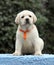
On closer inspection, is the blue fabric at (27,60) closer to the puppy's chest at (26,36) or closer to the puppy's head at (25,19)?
the puppy's chest at (26,36)

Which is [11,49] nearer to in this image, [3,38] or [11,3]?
[3,38]

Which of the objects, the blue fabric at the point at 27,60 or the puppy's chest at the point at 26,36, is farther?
the puppy's chest at the point at 26,36

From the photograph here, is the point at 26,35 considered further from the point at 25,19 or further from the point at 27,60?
the point at 27,60

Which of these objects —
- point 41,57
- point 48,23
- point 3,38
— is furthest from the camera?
point 48,23

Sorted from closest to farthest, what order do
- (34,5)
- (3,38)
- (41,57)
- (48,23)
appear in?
(41,57) < (3,38) < (34,5) < (48,23)

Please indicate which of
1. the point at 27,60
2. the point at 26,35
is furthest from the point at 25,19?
the point at 27,60

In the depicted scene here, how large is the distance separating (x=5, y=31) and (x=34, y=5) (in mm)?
1116

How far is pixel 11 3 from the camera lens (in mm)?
8938

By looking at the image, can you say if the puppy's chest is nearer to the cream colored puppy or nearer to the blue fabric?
the cream colored puppy

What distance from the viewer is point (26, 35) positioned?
18.0 feet

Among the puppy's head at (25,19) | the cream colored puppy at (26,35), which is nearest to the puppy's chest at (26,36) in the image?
the cream colored puppy at (26,35)

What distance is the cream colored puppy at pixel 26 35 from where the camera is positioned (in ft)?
18.0

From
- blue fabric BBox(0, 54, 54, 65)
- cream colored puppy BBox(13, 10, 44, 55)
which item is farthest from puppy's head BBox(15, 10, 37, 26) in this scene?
blue fabric BBox(0, 54, 54, 65)

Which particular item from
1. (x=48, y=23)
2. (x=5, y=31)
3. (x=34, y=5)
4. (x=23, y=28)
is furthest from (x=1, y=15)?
(x=23, y=28)
